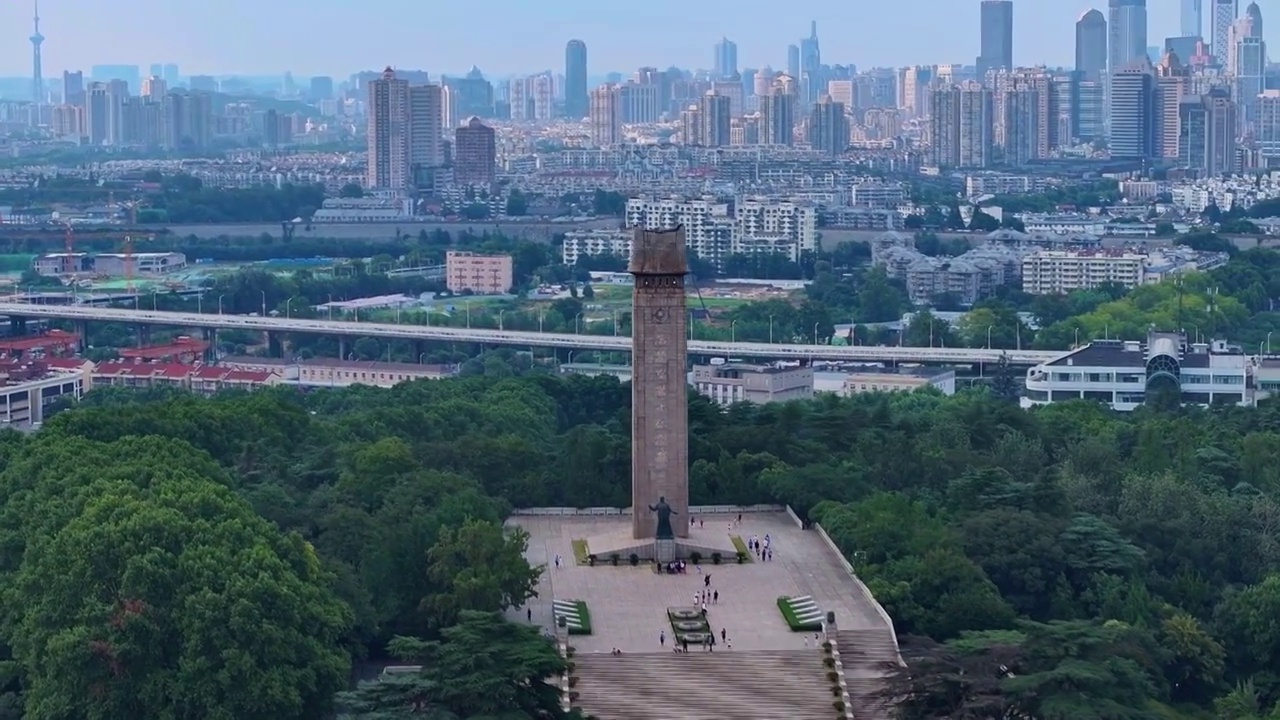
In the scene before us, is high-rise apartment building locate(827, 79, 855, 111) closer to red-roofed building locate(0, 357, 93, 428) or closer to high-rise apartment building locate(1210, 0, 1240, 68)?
high-rise apartment building locate(1210, 0, 1240, 68)

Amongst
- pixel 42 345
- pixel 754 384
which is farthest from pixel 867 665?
pixel 42 345

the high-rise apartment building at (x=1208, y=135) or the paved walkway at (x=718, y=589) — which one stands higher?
the high-rise apartment building at (x=1208, y=135)

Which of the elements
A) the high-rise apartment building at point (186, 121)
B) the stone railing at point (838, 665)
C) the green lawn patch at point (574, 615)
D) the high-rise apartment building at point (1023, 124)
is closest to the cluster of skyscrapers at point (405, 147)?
the high-rise apartment building at point (1023, 124)

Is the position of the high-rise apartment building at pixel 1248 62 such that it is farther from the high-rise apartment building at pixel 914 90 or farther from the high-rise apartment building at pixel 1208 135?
the high-rise apartment building at pixel 1208 135

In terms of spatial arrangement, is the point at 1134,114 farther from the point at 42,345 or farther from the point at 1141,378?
the point at 1141,378

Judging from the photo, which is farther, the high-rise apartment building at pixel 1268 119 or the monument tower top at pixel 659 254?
the high-rise apartment building at pixel 1268 119

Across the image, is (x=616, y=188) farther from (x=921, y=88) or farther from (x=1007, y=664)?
(x=1007, y=664)

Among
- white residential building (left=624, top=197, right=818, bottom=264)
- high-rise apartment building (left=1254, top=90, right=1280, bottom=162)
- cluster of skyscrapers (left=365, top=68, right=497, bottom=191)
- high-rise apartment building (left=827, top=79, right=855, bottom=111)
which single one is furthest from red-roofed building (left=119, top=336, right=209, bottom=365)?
high-rise apartment building (left=827, top=79, right=855, bottom=111)

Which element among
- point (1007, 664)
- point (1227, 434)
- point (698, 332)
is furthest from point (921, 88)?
point (1007, 664)
